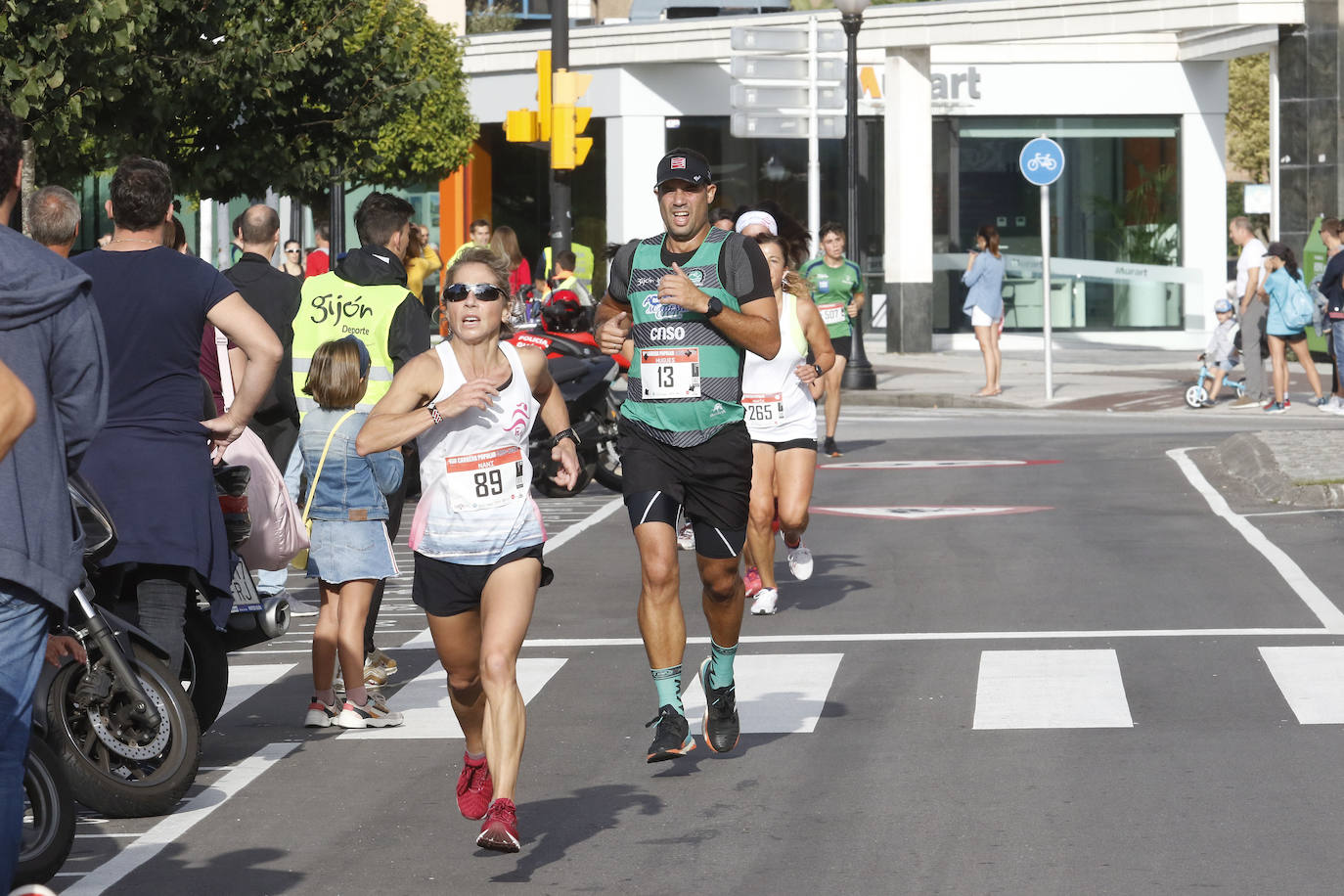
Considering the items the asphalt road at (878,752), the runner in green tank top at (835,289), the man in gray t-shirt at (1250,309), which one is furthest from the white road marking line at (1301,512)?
the man in gray t-shirt at (1250,309)

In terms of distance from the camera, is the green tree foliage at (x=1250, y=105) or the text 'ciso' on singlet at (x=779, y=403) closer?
the text 'ciso' on singlet at (x=779, y=403)

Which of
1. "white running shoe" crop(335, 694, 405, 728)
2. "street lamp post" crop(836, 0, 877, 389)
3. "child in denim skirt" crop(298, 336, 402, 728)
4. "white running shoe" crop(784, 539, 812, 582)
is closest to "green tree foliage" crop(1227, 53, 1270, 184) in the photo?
"street lamp post" crop(836, 0, 877, 389)

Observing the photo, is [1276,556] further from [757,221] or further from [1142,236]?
[1142,236]

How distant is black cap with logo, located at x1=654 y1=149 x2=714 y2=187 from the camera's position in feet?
24.2

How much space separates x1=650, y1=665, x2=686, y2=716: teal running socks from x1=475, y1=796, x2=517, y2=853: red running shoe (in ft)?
4.79

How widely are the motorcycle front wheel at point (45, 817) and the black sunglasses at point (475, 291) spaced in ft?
5.50

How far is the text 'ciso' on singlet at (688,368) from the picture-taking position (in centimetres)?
741

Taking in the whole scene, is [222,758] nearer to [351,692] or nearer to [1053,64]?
[351,692]

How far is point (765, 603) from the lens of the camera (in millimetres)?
10680

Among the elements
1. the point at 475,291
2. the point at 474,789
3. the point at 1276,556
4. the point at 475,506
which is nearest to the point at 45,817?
the point at 474,789

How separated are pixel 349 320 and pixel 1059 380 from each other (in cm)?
2102

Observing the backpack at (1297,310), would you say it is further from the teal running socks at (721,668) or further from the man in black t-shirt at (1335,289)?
the teal running socks at (721,668)

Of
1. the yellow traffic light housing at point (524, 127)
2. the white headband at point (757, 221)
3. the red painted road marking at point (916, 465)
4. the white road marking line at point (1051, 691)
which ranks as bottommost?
the white road marking line at point (1051, 691)

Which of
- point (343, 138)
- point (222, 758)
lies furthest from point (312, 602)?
point (343, 138)
